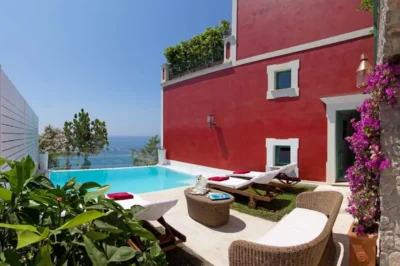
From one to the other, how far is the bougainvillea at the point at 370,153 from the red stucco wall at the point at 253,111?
5.47m

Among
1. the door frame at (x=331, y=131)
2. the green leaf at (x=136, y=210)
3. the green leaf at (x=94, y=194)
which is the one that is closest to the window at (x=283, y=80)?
the door frame at (x=331, y=131)

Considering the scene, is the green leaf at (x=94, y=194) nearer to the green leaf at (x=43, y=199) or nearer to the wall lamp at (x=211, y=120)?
the green leaf at (x=43, y=199)

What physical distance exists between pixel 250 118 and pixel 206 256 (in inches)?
279

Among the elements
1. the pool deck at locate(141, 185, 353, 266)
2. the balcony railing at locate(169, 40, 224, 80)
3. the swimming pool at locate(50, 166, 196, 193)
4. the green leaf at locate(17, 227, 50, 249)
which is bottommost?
the swimming pool at locate(50, 166, 196, 193)

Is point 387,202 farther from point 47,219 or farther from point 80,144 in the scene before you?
point 80,144

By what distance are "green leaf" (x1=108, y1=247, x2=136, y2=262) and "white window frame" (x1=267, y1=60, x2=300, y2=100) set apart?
8.52 meters

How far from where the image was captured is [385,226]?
237cm

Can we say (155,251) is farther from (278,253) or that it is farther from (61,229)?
(278,253)

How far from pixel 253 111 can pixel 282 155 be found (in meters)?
2.17

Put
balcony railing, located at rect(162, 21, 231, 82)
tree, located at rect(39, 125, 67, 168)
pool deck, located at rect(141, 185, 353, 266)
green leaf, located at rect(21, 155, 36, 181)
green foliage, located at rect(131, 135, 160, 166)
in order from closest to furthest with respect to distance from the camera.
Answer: green leaf, located at rect(21, 155, 36, 181)
pool deck, located at rect(141, 185, 353, 266)
balcony railing, located at rect(162, 21, 231, 82)
green foliage, located at rect(131, 135, 160, 166)
tree, located at rect(39, 125, 67, 168)

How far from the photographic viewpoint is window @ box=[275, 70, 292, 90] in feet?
28.3

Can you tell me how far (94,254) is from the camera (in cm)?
77

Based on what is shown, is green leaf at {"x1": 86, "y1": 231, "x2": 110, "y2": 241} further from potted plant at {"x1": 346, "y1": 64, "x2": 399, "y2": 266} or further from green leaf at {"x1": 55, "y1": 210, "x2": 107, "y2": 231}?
potted plant at {"x1": 346, "y1": 64, "x2": 399, "y2": 266}

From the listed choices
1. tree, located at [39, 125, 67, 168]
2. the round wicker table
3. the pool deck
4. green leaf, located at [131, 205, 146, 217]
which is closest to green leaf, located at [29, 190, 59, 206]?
green leaf, located at [131, 205, 146, 217]
